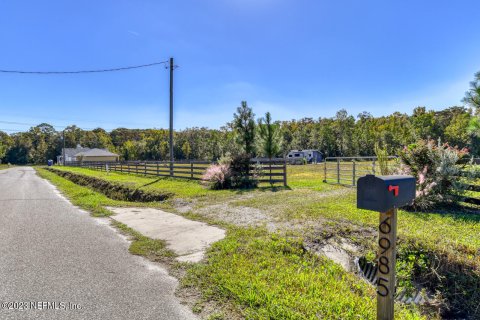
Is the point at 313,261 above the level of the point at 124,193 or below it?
above

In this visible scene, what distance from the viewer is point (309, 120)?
96125 mm

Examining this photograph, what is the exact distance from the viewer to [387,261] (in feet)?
6.99

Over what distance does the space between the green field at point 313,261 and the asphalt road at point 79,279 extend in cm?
47

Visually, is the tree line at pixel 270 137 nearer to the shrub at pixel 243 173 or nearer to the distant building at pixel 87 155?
the shrub at pixel 243 173

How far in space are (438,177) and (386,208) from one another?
18.2ft

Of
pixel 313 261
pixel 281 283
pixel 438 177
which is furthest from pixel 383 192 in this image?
pixel 438 177

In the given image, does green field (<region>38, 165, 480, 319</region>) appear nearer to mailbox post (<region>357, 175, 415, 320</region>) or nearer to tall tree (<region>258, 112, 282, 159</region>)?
mailbox post (<region>357, 175, 415, 320</region>)

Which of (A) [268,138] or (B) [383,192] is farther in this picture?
(A) [268,138]

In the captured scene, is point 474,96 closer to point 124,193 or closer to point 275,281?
point 275,281

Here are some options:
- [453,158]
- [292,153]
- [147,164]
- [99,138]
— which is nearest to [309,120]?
[292,153]

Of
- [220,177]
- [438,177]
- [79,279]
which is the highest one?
[438,177]

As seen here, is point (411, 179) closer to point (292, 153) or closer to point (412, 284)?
point (412, 284)

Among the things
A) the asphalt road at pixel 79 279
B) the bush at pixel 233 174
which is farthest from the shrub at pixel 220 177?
the asphalt road at pixel 79 279

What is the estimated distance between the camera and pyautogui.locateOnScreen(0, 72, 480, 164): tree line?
72.7 ft
